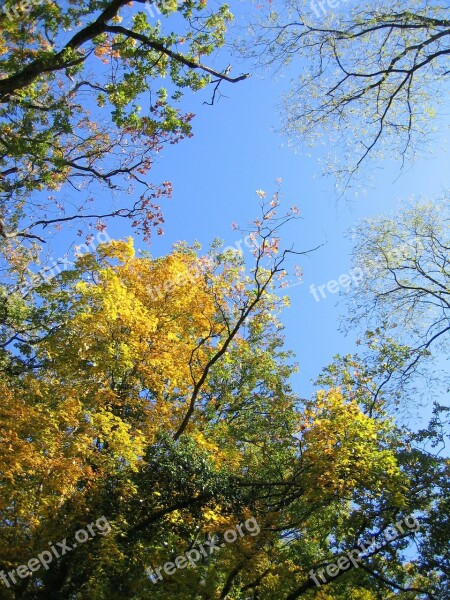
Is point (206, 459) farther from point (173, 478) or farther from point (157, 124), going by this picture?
point (157, 124)

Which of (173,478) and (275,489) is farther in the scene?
(275,489)

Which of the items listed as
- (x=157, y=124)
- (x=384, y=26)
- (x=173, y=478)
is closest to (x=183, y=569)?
(x=173, y=478)

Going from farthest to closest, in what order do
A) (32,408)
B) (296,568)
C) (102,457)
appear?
(296,568) → (102,457) → (32,408)

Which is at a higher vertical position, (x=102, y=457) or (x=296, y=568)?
(x=102, y=457)

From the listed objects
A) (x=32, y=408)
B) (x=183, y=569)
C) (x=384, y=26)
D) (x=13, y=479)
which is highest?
(x=384, y=26)

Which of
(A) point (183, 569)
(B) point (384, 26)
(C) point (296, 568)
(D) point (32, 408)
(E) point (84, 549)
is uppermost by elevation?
(B) point (384, 26)

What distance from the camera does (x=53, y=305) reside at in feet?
37.0

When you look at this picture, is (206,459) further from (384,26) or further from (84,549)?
(384,26)

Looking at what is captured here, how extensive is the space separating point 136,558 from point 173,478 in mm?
1614

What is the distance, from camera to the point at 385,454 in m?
9.27

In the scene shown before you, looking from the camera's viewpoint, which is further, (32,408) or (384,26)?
(32,408)

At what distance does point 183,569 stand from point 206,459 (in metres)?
2.23

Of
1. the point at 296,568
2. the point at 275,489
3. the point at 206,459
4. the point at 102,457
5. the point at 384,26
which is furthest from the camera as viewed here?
the point at 275,489

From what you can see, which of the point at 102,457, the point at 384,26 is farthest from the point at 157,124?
the point at 102,457
